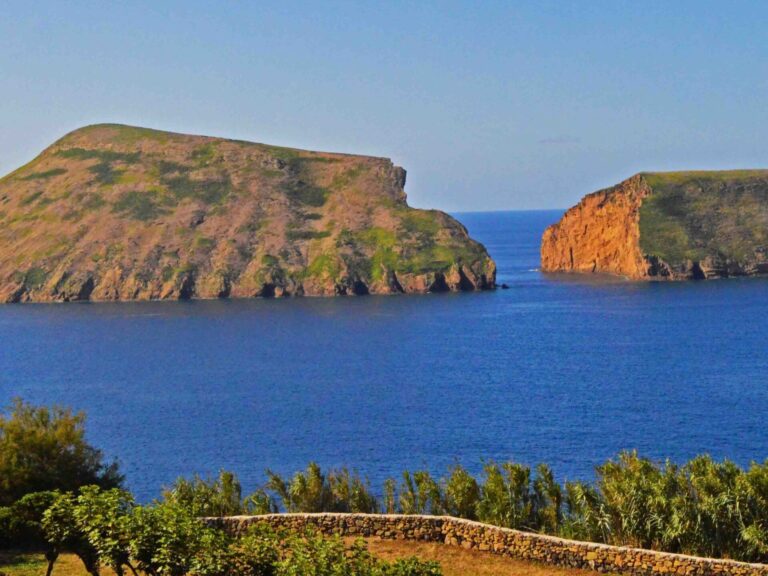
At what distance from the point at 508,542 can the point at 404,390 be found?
81.3 m

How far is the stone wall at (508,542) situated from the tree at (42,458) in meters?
11.2

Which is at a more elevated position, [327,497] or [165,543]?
[165,543]

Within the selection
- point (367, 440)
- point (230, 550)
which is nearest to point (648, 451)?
point (367, 440)

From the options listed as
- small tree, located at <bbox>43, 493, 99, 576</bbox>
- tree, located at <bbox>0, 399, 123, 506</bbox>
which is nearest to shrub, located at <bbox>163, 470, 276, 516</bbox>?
tree, located at <bbox>0, 399, 123, 506</bbox>

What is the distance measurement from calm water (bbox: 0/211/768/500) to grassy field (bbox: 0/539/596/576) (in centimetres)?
3336

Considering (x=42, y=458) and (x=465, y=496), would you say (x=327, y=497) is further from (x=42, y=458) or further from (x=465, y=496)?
(x=42, y=458)

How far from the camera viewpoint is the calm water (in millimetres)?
98625

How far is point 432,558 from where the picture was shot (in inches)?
1992

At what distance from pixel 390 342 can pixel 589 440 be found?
246 feet

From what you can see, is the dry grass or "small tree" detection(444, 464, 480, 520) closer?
the dry grass

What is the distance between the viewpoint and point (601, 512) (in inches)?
2154

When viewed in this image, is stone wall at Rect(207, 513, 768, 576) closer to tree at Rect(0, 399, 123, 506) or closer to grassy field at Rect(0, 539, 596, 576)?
grassy field at Rect(0, 539, 596, 576)

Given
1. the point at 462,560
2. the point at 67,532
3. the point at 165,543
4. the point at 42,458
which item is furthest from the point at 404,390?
the point at 165,543

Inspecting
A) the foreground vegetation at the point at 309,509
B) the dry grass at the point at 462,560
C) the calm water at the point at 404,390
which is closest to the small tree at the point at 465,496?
the foreground vegetation at the point at 309,509
